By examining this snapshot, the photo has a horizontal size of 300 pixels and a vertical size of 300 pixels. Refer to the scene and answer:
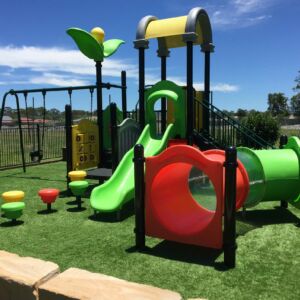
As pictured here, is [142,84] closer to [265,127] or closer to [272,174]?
[272,174]

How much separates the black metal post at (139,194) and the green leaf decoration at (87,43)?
5.68 meters

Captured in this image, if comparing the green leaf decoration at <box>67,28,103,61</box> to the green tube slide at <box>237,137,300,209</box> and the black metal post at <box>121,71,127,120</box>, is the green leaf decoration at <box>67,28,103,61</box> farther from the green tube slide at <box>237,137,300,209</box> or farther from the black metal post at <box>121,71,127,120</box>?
the green tube slide at <box>237,137,300,209</box>

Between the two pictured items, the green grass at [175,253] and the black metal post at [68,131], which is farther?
the black metal post at [68,131]

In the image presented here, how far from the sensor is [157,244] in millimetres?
5531

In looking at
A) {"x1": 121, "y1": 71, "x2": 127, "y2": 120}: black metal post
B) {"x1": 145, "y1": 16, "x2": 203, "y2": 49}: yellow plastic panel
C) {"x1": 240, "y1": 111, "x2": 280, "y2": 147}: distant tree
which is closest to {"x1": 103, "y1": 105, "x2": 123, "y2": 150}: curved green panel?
{"x1": 121, "y1": 71, "x2": 127, "y2": 120}: black metal post

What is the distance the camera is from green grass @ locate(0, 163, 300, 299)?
4117 millimetres

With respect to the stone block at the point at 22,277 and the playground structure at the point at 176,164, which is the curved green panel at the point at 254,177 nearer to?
the playground structure at the point at 176,164

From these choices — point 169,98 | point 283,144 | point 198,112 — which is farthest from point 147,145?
point 283,144

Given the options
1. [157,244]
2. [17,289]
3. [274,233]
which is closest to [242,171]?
[274,233]

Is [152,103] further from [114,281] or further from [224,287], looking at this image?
[114,281]

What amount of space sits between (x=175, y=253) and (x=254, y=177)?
2028 mm

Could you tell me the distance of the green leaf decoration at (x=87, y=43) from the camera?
977 cm

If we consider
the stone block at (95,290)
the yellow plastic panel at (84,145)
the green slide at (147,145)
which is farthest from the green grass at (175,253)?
the yellow plastic panel at (84,145)

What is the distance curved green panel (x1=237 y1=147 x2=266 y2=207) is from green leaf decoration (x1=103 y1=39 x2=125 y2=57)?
580cm
